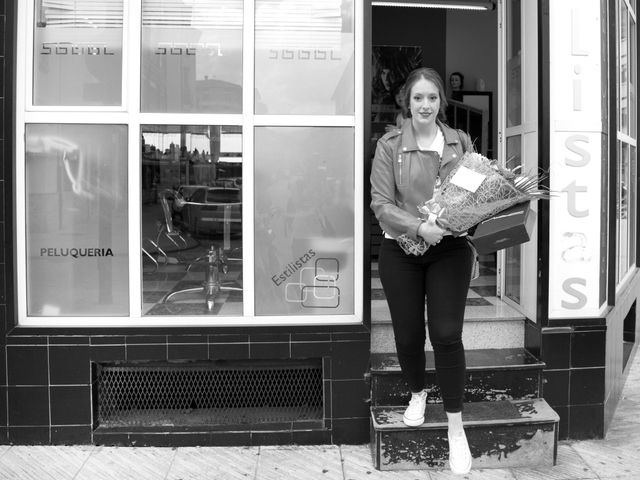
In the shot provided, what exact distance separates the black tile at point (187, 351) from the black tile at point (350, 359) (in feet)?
2.48

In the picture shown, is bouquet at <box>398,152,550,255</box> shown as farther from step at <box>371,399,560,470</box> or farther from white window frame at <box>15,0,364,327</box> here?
step at <box>371,399,560,470</box>

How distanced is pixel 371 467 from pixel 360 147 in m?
1.79

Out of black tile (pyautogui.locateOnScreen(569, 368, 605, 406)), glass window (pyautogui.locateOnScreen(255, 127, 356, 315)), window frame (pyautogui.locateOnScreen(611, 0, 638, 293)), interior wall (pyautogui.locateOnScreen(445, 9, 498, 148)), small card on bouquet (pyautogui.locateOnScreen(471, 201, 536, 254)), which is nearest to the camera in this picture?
small card on bouquet (pyautogui.locateOnScreen(471, 201, 536, 254))

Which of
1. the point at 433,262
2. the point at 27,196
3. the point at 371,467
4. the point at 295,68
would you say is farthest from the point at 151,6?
the point at 371,467

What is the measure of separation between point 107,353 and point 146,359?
23cm

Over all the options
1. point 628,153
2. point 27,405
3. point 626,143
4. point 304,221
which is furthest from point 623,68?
point 27,405

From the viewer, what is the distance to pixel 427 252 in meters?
3.29

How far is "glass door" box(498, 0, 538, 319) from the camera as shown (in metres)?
4.03

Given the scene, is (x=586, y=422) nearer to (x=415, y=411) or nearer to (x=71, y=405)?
(x=415, y=411)

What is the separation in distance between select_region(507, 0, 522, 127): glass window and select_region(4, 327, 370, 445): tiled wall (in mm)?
1796

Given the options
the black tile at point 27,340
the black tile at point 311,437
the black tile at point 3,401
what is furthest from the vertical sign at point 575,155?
the black tile at point 3,401

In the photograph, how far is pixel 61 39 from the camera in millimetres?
3859

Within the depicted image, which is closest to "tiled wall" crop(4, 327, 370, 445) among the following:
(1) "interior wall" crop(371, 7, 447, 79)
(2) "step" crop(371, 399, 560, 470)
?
(2) "step" crop(371, 399, 560, 470)

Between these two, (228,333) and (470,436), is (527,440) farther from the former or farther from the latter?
(228,333)
